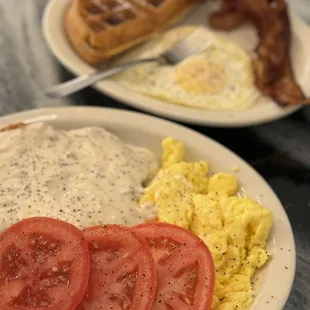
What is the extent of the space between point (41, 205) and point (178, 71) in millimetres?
1137

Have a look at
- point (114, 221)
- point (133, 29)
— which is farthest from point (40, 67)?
point (114, 221)

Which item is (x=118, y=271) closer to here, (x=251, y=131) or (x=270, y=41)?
(x=251, y=131)

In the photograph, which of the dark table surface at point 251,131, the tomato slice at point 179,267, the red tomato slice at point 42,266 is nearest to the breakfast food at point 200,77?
the dark table surface at point 251,131

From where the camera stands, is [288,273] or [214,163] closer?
[288,273]

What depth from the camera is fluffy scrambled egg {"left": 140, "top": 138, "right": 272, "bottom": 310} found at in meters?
1.62

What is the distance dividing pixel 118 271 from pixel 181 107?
1.02 meters

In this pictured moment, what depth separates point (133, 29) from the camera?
8.77 feet

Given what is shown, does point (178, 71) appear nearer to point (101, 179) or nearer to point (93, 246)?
point (101, 179)

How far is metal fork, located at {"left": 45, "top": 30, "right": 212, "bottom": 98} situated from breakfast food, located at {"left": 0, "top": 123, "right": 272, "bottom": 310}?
1.10 ft

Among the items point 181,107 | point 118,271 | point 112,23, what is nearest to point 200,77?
point 181,107

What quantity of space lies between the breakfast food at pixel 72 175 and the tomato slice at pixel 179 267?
19cm

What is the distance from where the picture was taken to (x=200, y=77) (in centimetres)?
256

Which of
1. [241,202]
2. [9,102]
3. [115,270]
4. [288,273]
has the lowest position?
[288,273]

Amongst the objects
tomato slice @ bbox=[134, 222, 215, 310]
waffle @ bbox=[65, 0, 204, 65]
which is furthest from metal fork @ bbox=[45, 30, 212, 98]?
tomato slice @ bbox=[134, 222, 215, 310]
